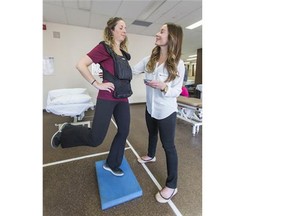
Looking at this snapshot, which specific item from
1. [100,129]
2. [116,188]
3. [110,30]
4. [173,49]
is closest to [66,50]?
[110,30]

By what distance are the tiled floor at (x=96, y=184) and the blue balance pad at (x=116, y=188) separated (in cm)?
4

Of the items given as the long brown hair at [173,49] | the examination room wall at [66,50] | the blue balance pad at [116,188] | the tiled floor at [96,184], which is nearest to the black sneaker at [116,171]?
the blue balance pad at [116,188]

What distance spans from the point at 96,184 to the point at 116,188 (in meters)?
0.26

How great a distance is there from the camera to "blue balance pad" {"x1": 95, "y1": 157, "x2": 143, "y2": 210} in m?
1.27

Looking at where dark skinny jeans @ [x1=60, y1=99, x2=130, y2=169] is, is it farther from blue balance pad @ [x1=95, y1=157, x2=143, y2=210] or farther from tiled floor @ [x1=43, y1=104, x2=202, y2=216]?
tiled floor @ [x1=43, y1=104, x2=202, y2=216]

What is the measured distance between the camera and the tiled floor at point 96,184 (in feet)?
4.07

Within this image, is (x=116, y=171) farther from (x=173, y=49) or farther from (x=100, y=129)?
(x=173, y=49)

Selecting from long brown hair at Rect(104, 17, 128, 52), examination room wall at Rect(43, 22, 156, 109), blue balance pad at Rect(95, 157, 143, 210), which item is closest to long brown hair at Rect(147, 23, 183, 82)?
long brown hair at Rect(104, 17, 128, 52)

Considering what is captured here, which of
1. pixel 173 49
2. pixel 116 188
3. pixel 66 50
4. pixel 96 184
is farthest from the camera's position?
pixel 66 50

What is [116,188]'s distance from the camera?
138 cm

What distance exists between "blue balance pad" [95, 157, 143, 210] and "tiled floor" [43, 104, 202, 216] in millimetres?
45

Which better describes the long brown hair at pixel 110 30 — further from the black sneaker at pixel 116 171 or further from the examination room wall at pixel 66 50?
the examination room wall at pixel 66 50
